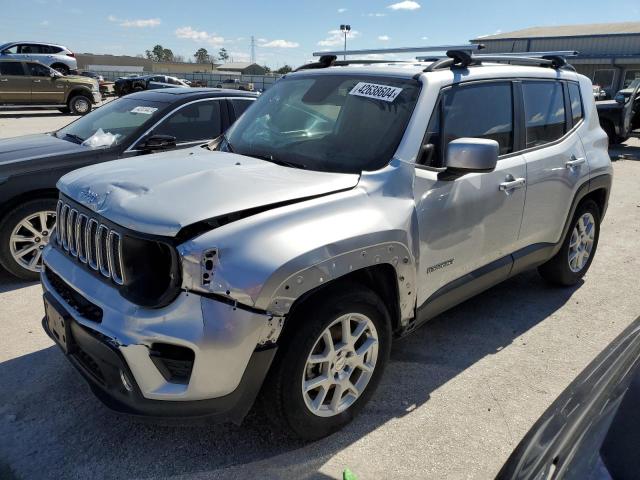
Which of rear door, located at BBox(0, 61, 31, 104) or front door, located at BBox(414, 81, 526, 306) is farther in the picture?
rear door, located at BBox(0, 61, 31, 104)

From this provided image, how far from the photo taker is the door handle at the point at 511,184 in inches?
135

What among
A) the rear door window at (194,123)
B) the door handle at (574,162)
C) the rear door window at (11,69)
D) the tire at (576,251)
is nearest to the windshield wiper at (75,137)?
the rear door window at (194,123)

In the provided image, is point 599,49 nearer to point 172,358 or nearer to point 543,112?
point 543,112

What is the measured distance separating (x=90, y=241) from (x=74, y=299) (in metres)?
0.30

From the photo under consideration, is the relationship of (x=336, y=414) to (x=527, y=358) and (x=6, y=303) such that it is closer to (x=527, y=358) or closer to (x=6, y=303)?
(x=527, y=358)

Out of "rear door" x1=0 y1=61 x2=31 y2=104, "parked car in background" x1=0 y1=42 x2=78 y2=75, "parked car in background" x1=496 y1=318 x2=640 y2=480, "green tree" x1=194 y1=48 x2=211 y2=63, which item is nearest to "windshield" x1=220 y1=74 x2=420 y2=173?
"parked car in background" x1=496 y1=318 x2=640 y2=480

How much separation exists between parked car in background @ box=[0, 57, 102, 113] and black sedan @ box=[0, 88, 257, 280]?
49.6 ft

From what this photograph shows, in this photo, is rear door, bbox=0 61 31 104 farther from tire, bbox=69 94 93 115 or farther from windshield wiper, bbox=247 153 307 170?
windshield wiper, bbox=247 153 307 170

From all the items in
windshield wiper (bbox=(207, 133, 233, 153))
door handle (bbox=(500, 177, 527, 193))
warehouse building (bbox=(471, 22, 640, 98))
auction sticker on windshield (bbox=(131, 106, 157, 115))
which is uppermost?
warehouse building (bbox=(471, 22, 640, 98))

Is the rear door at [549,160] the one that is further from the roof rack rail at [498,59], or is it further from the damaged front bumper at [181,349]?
the damaged front bumper at [181,349]

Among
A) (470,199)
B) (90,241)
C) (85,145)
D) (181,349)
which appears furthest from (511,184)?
(85,145)

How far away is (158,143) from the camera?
505cm

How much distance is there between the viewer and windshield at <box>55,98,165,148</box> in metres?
5.16

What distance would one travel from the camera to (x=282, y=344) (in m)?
2.34
